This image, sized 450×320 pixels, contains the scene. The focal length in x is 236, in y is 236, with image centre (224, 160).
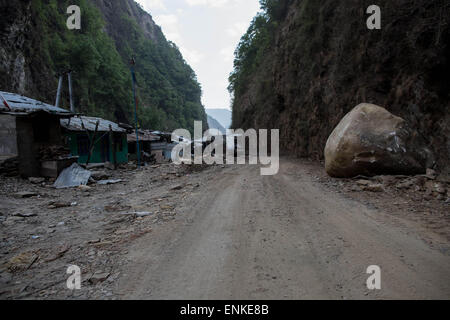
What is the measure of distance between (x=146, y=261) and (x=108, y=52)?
143 ft

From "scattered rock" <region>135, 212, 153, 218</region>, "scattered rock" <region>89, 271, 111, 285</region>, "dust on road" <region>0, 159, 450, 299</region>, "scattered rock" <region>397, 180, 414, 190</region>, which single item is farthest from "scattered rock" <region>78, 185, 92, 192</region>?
"scattered rock" <region>397, 180, 414, 190</region>

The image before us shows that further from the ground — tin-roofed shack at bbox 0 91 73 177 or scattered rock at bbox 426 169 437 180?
tin-roofed shack at bbox 0 91 73 177

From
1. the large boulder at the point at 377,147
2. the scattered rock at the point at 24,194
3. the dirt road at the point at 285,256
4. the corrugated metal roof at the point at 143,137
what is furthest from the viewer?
the corrugated metal roof at the point at 143,137

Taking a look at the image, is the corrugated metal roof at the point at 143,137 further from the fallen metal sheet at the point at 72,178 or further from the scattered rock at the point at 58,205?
the scattered rock at the point at 58,205

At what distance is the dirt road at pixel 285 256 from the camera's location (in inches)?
87.8

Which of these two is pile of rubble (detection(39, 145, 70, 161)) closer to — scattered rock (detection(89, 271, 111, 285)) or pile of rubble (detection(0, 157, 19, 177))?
pile of rubble (detection(0, 157, 19, 177))

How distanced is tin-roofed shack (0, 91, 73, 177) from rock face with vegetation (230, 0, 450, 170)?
476 inches

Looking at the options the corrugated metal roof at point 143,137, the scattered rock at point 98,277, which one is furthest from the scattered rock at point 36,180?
the corrugated metal roof at point 143,137

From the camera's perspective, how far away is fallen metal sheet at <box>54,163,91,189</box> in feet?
29.9

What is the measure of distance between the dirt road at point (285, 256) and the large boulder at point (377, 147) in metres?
1.72

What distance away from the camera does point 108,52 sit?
125ft

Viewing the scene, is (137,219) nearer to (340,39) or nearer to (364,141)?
(364,141)

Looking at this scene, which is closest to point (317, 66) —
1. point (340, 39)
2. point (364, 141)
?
point (340, 39)

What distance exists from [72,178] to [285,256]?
9455 millimetres
